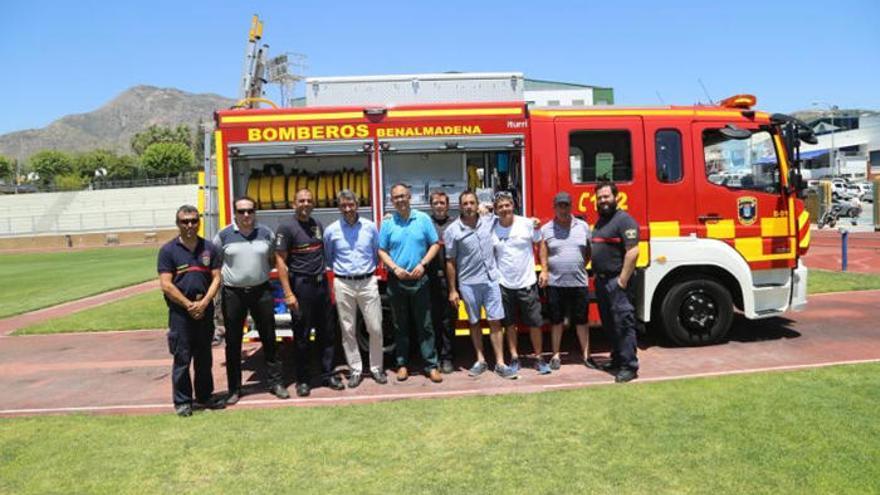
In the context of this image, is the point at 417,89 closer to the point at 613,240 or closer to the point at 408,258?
the point at 408,258

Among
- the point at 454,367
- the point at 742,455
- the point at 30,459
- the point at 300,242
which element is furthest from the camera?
the point at 454,367

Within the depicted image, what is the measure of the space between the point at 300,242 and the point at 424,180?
179cm

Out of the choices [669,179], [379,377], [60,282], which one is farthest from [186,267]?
[60,282]

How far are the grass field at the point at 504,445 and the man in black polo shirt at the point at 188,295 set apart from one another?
1.40ft

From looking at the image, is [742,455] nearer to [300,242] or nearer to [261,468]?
[261,468]

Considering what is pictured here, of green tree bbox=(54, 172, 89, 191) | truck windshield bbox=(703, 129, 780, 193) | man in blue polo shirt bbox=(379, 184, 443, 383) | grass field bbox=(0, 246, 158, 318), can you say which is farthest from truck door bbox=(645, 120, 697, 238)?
green tree bbox=(54, 172, 89, 191)

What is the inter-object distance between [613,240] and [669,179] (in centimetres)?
148

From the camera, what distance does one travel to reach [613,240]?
246 inches

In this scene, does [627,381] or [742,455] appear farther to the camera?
[627,381]

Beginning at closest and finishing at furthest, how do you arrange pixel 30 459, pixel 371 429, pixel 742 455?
1. pixel 742 455
2. pixel 30 459
3. pixel 371 429

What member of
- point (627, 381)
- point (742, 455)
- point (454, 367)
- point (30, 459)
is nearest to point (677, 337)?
point (627, 381)

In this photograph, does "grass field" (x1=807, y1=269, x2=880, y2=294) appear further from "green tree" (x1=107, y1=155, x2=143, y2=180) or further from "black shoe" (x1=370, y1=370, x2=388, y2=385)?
"green tree" (x1=107, y1=155, x2=143, y2=180)

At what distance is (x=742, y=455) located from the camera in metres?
4.29

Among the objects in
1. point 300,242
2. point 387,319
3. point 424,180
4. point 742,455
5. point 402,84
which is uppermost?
point 402,84
